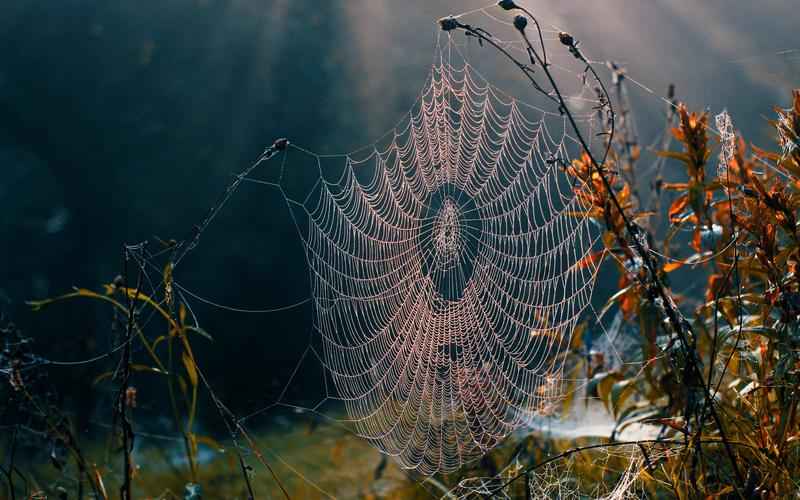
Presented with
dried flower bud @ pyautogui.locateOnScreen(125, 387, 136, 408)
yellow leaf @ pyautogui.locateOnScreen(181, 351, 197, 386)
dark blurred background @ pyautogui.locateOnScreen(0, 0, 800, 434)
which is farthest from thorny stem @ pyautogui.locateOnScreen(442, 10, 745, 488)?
dark blurred background @ pyautogui.locateOnScreen(0, 0, 800, 434)

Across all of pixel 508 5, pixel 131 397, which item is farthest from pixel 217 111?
pixel 508 5

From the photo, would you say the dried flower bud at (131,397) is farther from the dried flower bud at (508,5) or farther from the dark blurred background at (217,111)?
the dark blurred background at (217,111)

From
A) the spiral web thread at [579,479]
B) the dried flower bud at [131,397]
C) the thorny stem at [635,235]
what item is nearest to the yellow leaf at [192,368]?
the dried flower bud at [131,397]

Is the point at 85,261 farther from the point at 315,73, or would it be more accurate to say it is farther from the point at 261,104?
the point at 315,73

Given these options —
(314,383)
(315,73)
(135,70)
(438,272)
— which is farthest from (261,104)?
(438,272)

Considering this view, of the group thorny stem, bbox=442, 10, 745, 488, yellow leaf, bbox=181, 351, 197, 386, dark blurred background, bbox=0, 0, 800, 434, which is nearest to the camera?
thorny stem, bbox=442, 10, 745, 488

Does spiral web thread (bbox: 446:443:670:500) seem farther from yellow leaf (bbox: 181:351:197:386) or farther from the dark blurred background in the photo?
the dark blurred background

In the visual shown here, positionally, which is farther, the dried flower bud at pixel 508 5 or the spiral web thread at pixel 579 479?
the spiral web thread at pixel 579 479

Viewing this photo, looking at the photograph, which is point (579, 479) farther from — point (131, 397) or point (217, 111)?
point (217, 111)
